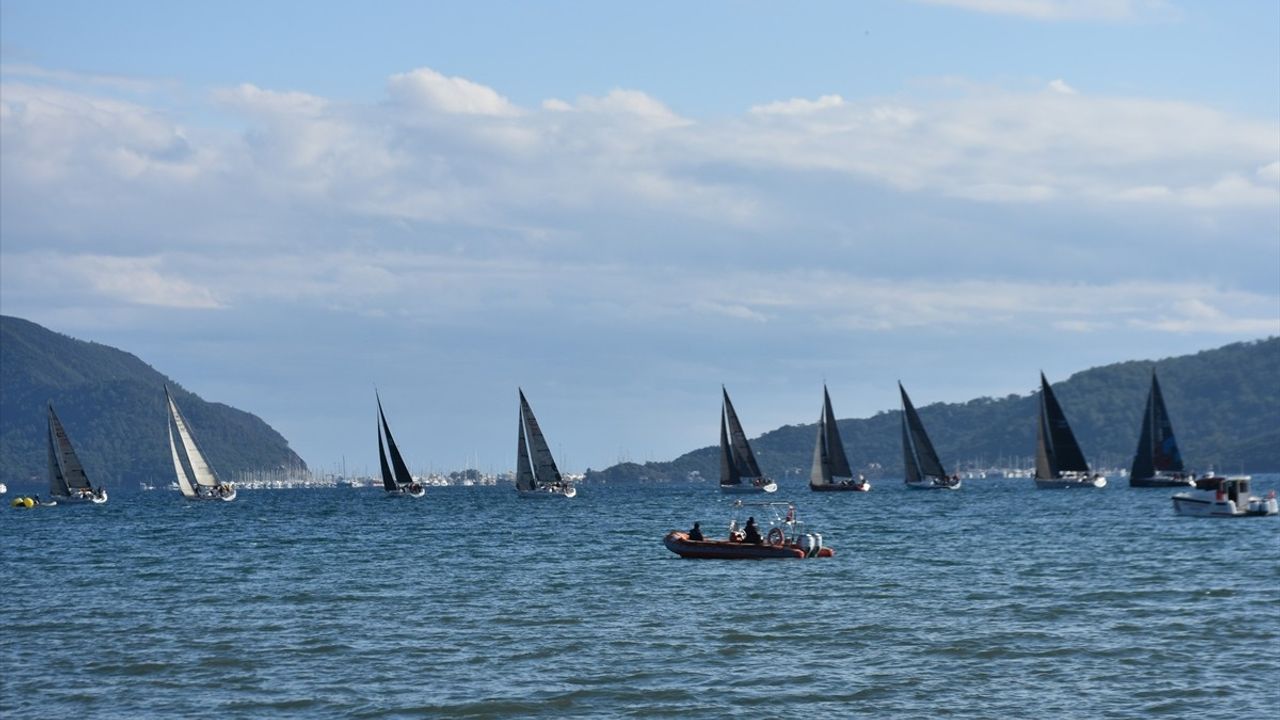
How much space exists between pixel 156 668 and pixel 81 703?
4103mm

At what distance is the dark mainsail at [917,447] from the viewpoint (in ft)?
557

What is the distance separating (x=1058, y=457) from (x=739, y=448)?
3364 cm

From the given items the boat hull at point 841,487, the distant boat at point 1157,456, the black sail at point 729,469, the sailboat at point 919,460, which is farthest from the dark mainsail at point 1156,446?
the black sail at point 729,469

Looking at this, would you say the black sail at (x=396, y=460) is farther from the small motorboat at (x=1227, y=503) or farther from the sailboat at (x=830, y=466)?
the small motorboat at (x=1227, y=503)

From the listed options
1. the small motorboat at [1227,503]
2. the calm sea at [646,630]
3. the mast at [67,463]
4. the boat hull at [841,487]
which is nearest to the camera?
the calm sea at [646,630]

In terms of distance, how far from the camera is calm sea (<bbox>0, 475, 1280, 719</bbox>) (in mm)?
31922

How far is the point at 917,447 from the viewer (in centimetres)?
17462

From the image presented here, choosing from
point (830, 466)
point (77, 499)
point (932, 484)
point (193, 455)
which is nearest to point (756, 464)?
point (830, 466)

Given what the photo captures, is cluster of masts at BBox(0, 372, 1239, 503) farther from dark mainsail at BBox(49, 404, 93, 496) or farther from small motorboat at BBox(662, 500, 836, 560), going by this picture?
small motorboat at BBox(662, 500, 836, 560)

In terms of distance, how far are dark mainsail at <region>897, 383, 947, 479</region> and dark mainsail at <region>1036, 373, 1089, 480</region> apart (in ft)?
37.7

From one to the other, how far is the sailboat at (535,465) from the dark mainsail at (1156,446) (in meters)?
58.4

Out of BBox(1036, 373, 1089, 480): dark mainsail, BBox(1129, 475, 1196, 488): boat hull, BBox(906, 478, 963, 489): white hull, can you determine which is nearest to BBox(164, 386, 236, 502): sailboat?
BBox(906, 478, 963, 489): white hull

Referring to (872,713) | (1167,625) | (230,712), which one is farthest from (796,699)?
(1167,625)

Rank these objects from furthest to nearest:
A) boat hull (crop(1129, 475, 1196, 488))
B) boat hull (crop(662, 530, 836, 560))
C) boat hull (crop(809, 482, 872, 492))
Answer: boat hull (crop(809, 482, 872, 492)), boat hull (crop(1129, 475, 1196, 488)), boat hull (crop(662, 530, 836, 560))
